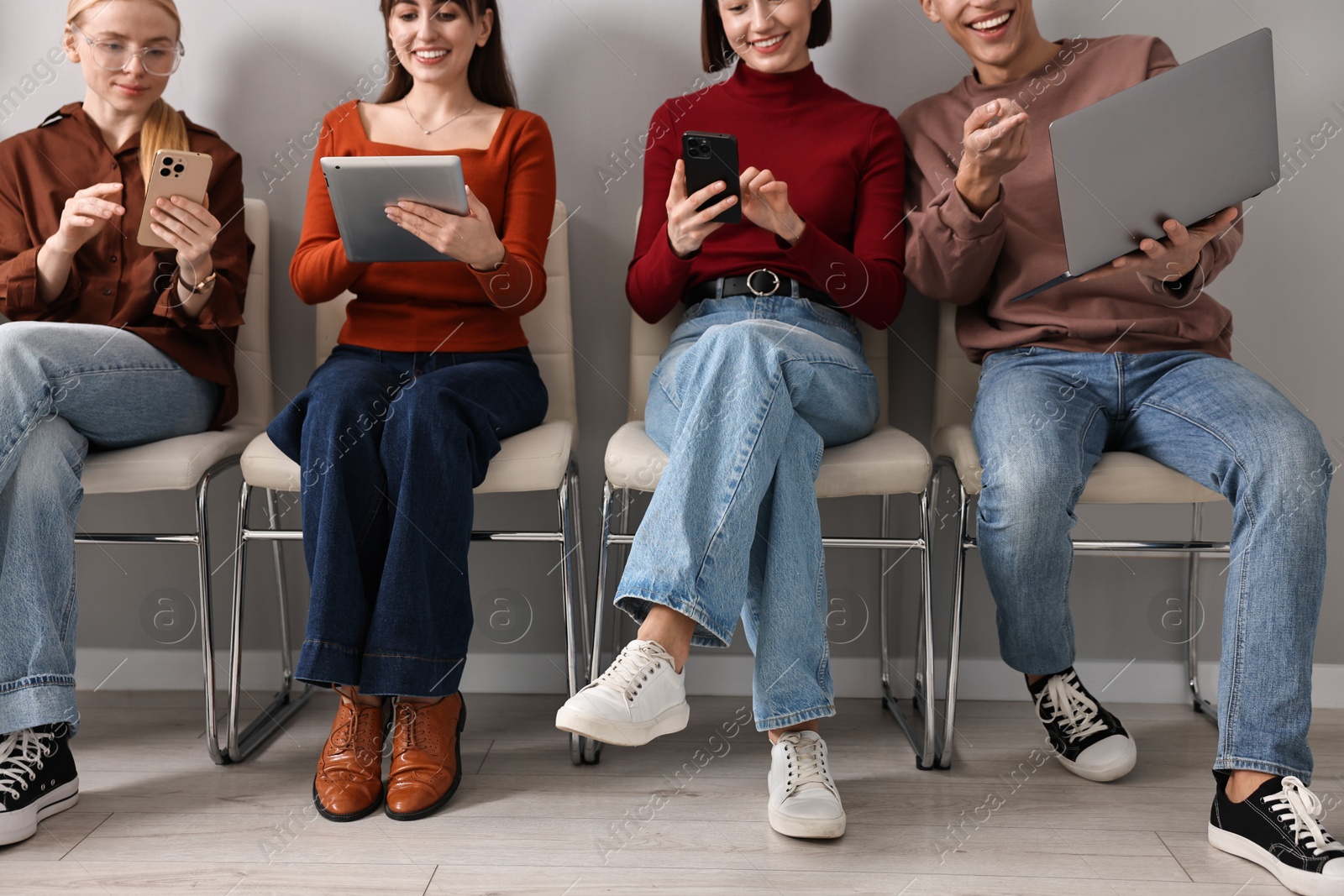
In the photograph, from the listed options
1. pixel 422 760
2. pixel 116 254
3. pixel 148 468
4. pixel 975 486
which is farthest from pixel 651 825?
pixel 116 254

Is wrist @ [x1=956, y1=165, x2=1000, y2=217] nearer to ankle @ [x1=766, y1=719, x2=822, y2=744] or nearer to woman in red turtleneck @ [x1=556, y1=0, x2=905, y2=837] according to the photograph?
woman in red turtleneck @ [x1=556, y1=0, x2=905, y2=837]

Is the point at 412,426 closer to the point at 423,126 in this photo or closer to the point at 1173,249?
the point at 423,126

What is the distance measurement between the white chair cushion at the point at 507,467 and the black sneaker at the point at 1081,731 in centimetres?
74

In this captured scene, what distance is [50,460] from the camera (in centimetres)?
130

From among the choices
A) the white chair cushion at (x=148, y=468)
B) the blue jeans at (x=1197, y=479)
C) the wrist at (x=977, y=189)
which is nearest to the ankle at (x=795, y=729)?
the blue jeans at (x=1197, y=479)

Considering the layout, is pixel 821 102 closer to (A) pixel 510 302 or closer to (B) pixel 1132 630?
(A) pixel 510 302

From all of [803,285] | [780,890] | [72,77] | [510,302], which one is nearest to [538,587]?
[510,302]

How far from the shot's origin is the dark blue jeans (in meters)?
1.24

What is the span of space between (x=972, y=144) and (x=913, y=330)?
1.65 ft

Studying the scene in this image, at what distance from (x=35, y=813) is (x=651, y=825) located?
0.74m

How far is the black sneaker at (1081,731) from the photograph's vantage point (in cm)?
136

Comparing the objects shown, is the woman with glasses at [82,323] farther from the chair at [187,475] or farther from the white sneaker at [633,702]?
the white sneaker at [633,702]

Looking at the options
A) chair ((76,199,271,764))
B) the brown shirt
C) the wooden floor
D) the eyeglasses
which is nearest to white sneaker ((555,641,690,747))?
the wooden floor

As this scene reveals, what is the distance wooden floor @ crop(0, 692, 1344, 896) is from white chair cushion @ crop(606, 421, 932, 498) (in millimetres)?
405
